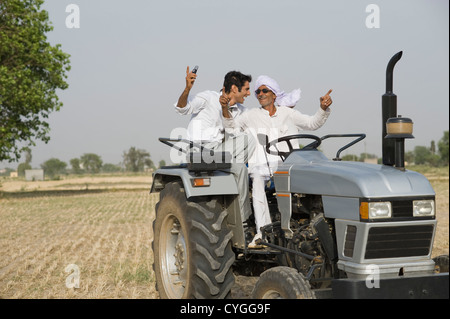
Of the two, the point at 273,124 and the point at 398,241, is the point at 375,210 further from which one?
the point at 273,124

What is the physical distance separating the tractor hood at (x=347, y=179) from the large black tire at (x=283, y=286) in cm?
69

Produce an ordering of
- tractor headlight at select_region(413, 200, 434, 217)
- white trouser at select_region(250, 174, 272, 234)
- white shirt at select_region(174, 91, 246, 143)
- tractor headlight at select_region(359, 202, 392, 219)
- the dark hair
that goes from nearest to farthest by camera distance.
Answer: tractor headlight at select_region(359, 202, 392, 219) → tractor headlight at select_region(413, 200, 434, 217) → white trouser at select_region(250, 174, 272, 234) → white shirt at select_region(174, 91, 246, 143) → the dark hair

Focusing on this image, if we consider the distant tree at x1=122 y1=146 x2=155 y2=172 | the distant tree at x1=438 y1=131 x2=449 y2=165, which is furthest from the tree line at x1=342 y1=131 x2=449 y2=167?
the distant tree at x1=122 y1=146 x2=155 y2=172

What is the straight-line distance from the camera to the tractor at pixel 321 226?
12.3ft

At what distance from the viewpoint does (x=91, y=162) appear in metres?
124

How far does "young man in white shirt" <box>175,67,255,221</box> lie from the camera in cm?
494

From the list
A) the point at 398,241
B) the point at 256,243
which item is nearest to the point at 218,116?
the point at 256,243

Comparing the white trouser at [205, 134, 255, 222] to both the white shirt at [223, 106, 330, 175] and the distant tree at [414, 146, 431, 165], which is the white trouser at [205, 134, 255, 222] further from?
the distant tree at [414, 146, 431, 165]

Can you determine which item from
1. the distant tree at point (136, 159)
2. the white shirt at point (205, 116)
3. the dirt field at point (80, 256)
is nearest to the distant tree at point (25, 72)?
the dirt field at point (80, 256)

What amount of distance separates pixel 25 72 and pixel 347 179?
24373mm

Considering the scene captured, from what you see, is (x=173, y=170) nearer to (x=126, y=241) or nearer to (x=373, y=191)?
(x=373, y=191)

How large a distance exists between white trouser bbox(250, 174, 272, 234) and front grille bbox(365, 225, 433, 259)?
3.84ft

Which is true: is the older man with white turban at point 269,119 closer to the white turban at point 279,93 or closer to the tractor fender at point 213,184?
the white turban at point 279,93
